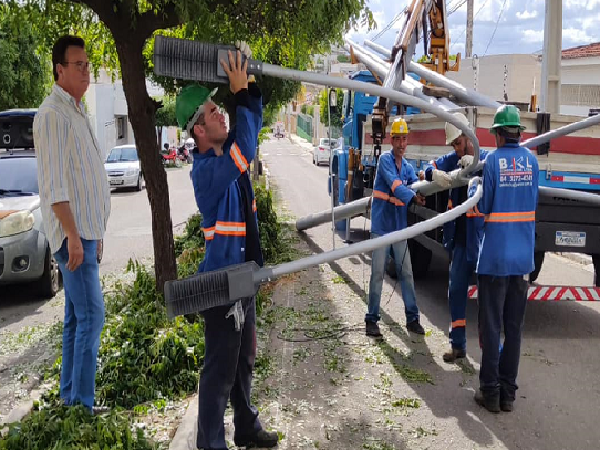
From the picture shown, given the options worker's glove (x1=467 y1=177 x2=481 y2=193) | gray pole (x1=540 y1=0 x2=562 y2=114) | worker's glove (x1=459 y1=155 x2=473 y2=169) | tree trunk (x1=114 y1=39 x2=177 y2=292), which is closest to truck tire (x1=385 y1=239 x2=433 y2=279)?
worker's glove (x1=459 y1=155 x2=473 y2=169)

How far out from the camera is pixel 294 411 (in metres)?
4.50

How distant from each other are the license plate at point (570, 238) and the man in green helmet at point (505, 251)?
177cm

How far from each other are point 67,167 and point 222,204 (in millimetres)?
1008

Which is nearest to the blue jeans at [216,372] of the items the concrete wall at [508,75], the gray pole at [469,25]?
the gray pole at [469,25]

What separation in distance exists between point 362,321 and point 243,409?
9.84 ft

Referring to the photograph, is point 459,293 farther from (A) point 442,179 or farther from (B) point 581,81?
(B) point 581,81

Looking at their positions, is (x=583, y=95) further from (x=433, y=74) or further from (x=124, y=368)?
(x=124, y=368)

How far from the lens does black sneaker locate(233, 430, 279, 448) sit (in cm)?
387

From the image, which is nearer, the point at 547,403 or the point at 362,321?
the point at 547,403

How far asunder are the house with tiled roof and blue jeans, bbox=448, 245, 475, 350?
21311 mm

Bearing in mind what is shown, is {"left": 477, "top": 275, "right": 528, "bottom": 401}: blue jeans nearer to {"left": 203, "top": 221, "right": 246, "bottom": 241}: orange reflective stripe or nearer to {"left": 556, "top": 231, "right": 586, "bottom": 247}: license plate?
{"left": 556, "top": 231, "right": 586, "bottom": 247}: license plate

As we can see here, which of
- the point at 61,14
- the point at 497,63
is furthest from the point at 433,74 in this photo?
the point at 497,63

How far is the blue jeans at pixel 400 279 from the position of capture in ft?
20.2

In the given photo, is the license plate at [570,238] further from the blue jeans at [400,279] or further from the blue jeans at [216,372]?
the blue jeans at [216,372]
